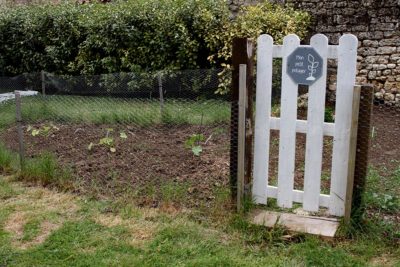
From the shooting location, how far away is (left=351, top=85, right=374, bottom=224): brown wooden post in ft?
11.9

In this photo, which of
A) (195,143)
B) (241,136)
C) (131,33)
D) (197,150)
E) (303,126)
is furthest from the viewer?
(131,33)

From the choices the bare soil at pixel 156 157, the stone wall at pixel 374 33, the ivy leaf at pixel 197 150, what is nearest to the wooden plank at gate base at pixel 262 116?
the bare soil at pixel 156 157

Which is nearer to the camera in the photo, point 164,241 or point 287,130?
point 164,241

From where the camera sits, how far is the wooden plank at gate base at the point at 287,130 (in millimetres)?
3906

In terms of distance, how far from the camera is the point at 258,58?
4.01 meters

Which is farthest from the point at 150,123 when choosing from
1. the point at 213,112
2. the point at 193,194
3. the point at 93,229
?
the point at 93,229

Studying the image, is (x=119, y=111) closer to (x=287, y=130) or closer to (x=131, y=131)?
(x=131, y=131)

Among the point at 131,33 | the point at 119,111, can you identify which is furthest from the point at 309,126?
the point at 131,33

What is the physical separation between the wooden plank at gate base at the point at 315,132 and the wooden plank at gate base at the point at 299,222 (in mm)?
105

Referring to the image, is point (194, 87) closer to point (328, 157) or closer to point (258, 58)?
point (328, 157)

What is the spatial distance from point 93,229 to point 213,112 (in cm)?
329

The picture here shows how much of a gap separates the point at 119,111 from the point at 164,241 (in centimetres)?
343

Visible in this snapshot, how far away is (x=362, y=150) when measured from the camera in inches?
147

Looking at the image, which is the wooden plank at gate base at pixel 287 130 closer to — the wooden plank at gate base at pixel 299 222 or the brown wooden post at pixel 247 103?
the wooden plank at gate base at pixel 299 222
